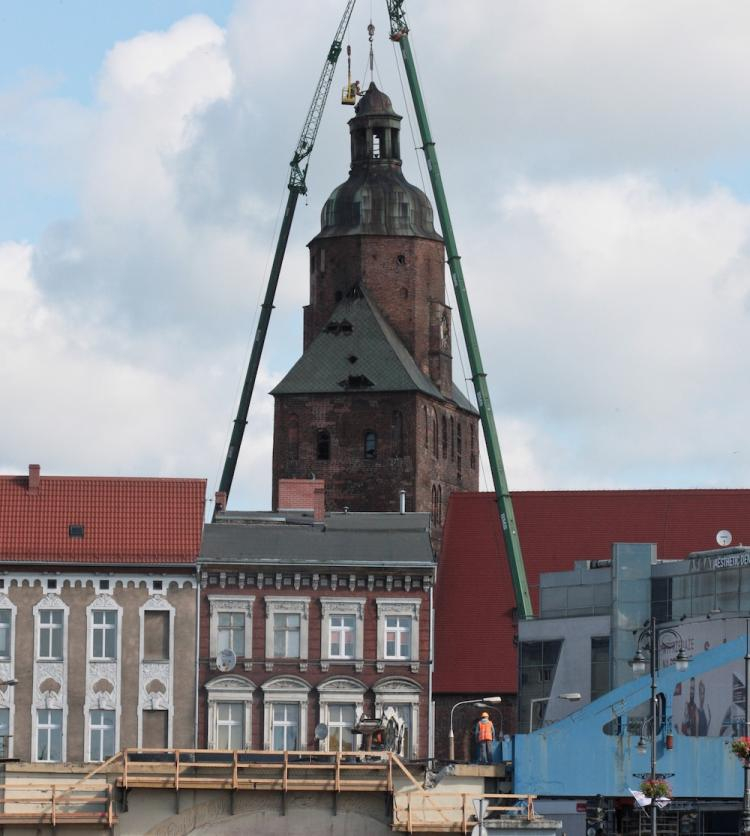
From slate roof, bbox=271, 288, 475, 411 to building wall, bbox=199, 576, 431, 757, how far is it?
838 inches

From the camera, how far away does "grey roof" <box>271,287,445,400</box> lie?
123188mm

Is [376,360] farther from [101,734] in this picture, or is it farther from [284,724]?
[101,734]

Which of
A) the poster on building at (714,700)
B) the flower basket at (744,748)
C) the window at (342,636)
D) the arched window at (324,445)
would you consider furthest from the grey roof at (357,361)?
the flower basket at (744,748)

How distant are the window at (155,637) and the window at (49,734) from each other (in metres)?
3.68

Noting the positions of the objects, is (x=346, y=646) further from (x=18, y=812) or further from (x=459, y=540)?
(x=18, y=812)

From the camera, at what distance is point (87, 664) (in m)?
99.9

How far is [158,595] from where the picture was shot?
101m

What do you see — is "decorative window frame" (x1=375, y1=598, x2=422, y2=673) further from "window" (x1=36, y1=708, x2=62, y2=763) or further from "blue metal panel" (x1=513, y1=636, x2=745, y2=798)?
"blue metal panel" (x1=513, y1=636, x2=745, y2=798)

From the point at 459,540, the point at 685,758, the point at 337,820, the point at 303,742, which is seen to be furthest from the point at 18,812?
the point at 459,540

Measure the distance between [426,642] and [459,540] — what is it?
1910 cm

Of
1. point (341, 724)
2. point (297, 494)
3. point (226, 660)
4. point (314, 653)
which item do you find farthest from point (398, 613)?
point (297, 494)

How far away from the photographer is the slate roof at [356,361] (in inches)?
4850

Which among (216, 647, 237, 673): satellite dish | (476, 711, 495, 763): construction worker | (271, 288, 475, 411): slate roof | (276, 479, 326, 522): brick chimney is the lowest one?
(476, 711, 495, 763): construction worker

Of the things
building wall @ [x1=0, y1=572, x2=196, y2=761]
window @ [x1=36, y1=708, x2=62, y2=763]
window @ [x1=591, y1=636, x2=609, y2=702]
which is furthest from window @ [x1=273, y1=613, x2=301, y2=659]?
window @ [x1=591, y1=636, x2=609, y2=702]
